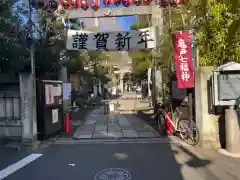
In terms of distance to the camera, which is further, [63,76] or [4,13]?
[63,76]

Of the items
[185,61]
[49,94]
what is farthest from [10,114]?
[185,61]

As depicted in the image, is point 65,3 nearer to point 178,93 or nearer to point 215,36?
point 178,93

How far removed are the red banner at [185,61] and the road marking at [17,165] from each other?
485 cm

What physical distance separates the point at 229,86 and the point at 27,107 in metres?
6.26

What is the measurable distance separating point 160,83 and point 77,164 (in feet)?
30.2

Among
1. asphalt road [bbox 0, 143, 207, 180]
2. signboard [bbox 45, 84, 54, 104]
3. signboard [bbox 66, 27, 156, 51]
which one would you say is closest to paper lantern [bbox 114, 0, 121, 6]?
signboard [bbox 66, 27, 156, 51]

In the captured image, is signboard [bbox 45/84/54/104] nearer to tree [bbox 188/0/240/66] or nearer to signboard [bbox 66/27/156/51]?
signboard [bbox 66/27/156/51]

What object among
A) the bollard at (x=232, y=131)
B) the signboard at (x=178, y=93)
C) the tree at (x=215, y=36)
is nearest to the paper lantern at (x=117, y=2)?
the tree at (x=215, y=36)

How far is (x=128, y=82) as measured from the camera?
73.3m

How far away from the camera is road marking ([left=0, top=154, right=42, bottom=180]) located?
605 centimetres

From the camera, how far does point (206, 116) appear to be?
7.80m

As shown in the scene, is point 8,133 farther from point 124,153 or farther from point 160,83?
point 160,83

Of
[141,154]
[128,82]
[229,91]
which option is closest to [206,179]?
[141,154]

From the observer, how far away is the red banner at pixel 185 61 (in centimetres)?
822
